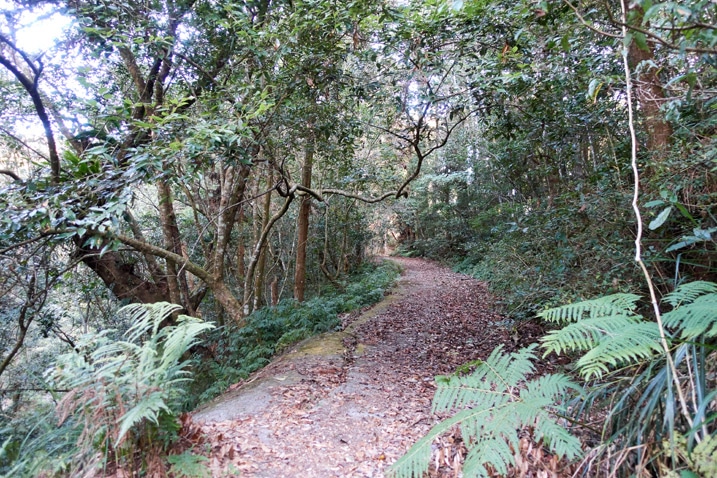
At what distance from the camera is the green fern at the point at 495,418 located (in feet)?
6.07

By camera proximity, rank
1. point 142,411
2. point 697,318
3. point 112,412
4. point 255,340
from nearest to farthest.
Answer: point 697,318 → point 142,411 → point 112,412 → point 255,340

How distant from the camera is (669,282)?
345 cm

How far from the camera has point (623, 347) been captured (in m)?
1.81

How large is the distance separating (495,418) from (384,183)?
306 inches

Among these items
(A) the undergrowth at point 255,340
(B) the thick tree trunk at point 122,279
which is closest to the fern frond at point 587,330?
(A) the undergrowth at point 255,340

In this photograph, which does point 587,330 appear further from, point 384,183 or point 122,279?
point 384,183

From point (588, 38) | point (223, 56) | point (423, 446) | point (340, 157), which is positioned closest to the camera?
point (423, 446)

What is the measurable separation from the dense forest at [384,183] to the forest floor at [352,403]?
0.42 metres

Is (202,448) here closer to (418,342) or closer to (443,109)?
(418,342)

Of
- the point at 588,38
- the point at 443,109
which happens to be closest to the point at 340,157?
the point at 443,109

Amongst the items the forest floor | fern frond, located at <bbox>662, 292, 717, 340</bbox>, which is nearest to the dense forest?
fern frond, located at <bbox>662, 292, 717, 340</bbox>

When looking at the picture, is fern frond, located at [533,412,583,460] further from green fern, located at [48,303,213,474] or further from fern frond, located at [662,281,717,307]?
green fern, located at [48,303,213,474]

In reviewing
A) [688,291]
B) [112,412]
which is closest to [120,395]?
[112,412]

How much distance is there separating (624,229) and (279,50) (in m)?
4.89
